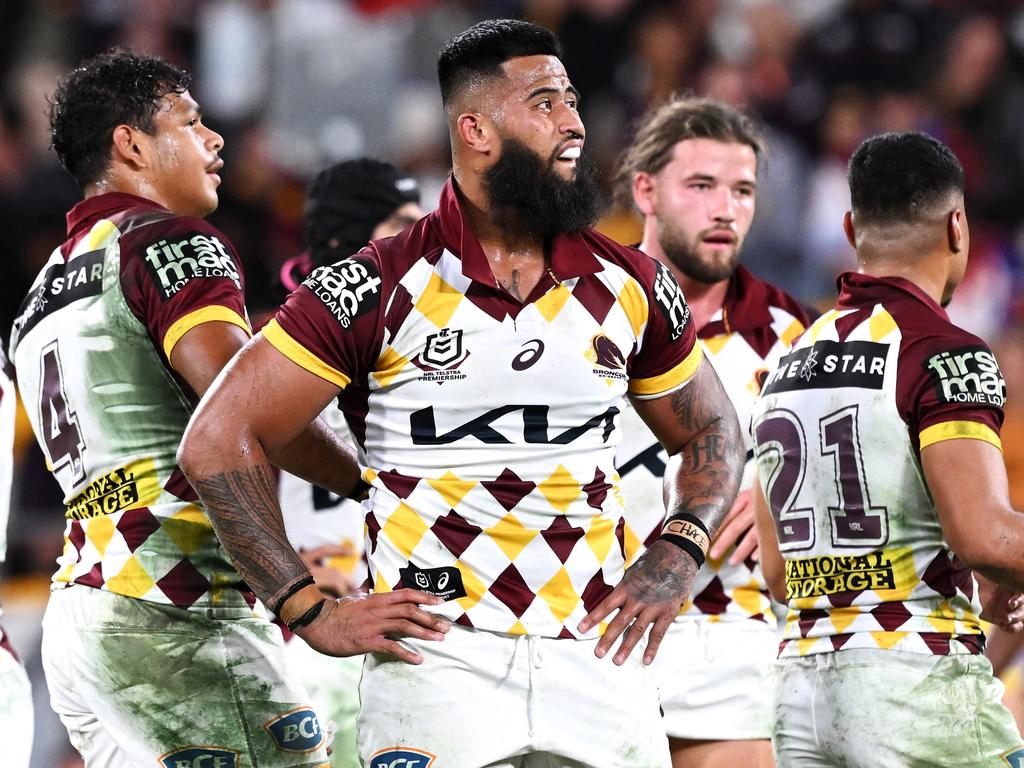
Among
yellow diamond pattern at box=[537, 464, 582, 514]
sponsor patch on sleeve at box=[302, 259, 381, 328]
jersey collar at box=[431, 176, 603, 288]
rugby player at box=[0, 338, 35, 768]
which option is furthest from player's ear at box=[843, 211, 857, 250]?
rugby player at box=[0, 338, 35, 768]

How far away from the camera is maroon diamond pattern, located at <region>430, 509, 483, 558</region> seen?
10.8 ft

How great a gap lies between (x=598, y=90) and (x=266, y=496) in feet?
27.4

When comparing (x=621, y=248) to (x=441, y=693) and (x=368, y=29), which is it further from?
(x=368, y=29)

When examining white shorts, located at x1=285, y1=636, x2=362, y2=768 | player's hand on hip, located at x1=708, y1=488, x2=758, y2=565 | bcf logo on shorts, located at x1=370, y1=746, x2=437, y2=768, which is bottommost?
white shorts, located at x1=285, y1=636, x2=362, y2=768

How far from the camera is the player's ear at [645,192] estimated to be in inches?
219

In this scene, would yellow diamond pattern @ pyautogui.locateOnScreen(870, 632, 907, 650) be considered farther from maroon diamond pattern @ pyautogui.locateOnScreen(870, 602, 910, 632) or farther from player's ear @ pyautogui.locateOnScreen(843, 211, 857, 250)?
player's ear @ pyautogui.locateOnScreen(843, 211, 857, 250)

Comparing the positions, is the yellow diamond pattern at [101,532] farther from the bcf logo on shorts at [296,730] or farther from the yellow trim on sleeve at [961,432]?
the yellow trim on sleeve at [961,432]

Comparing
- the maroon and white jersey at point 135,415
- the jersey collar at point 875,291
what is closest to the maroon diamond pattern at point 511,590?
the maroon and white jersey at point 135,415

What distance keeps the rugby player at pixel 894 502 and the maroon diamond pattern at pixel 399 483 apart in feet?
3.99

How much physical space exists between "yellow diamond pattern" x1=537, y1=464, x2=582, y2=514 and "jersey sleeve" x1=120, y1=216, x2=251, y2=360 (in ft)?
2.90

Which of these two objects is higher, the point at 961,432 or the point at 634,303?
the point at 634,303

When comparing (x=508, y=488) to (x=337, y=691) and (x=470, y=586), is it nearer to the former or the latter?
(x=470, y=586)

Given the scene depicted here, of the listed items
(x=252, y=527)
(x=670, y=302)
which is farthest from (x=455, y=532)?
(x=670, y=302)

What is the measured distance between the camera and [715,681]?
499 centimetres
